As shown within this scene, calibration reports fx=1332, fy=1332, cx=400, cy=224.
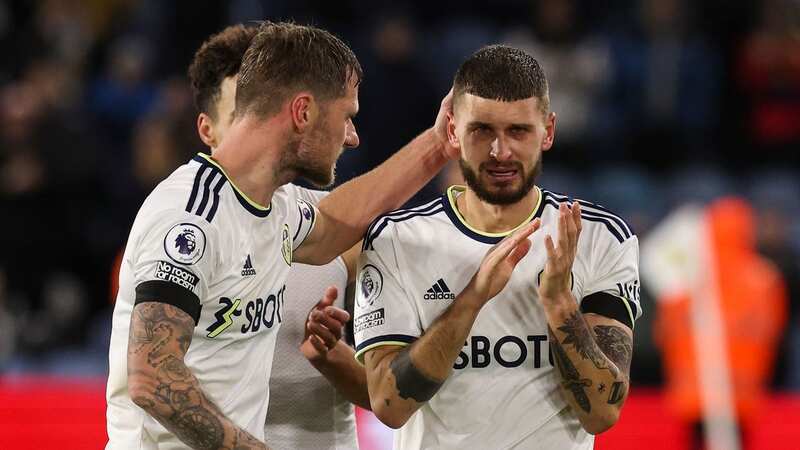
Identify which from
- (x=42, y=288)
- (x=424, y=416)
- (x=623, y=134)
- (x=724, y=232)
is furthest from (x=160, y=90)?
(x=424, y=416)

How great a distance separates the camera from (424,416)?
380cm

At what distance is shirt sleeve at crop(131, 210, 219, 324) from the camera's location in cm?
334

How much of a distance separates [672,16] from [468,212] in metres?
7.37

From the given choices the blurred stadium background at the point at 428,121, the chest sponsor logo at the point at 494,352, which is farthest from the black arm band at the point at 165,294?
the blurred stadium background at the point at 428,121

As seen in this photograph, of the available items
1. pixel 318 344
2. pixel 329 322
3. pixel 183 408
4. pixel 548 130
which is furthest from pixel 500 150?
pixel 183 408

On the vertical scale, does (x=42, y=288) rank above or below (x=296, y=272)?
below

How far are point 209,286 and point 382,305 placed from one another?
549mm

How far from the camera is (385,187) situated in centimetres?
429

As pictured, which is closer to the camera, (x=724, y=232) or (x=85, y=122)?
(x=724, y=232)

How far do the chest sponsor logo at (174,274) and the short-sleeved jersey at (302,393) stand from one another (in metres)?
0.90

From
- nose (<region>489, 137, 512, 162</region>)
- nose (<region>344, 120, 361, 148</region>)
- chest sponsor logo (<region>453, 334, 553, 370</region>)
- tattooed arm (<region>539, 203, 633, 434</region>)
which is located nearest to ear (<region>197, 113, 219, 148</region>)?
nose (<region>344, 120, 361, 148</region>)

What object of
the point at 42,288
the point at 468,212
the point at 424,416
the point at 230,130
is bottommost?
the point at 42,288

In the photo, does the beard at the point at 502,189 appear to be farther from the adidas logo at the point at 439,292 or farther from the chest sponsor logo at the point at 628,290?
the chest sponsor logo at the point at 628,290

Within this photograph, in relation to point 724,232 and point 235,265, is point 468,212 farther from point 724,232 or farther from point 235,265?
point 724,232
